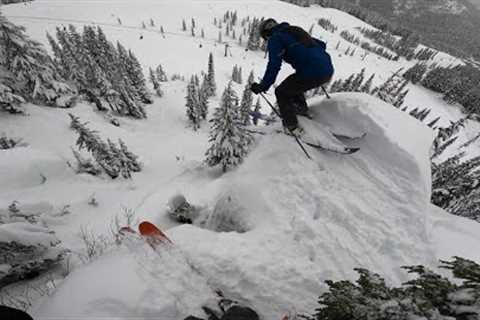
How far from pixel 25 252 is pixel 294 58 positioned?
6.96 metres

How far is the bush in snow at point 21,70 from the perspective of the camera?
13.3 m

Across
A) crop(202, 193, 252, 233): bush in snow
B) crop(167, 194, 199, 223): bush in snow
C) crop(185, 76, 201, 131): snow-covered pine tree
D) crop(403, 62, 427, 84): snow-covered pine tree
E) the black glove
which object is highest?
the black glove

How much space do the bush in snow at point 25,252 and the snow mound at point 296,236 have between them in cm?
233

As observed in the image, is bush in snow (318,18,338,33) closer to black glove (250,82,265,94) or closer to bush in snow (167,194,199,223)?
black glove (250,82,265,94)

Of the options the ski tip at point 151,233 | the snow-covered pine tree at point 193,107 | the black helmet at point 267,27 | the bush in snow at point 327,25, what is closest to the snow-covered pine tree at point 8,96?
the ski tip at point 151,233

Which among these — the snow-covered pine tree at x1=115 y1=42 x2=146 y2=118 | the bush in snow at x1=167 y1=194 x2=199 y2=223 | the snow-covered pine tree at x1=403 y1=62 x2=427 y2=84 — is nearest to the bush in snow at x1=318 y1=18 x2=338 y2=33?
the snow-covered pine tree at x1=403 y1=62 x2=427 y2=84

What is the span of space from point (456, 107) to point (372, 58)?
146ft

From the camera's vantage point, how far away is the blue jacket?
16.1 feet

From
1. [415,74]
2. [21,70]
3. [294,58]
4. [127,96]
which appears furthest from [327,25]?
[294,58]

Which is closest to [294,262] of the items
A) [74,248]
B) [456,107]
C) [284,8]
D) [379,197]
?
[379,197]

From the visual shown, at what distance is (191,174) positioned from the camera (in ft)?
40.4

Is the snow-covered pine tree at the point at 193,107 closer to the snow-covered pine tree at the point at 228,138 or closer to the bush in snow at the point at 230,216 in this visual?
the snow-covered pine tree at the point at 228,138

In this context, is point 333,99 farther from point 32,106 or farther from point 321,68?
point 32,106

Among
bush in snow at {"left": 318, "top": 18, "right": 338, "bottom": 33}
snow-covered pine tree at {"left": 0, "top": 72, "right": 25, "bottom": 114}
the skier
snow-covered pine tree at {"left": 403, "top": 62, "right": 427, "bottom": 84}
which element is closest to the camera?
the skier
